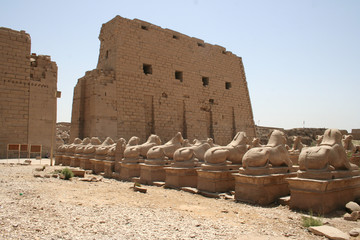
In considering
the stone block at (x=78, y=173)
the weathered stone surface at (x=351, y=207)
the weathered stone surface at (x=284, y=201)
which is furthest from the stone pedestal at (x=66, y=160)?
the weathered stone surface at (x=351, y=207)

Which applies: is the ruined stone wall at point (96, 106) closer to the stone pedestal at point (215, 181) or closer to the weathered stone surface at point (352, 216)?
the stone pedestal at point (215, 181)

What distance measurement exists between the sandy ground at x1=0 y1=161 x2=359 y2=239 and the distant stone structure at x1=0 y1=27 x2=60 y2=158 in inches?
356

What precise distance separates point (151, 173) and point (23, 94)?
9.91 m

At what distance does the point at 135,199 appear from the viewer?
583 centimetres

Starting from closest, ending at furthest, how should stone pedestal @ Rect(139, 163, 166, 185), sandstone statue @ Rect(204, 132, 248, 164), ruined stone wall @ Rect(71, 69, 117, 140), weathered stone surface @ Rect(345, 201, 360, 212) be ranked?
1. weathered stone surface @ Rect(345, 201, 360, 212)
2. sandstone statue @ Rect(204, 132, 248, 164)
3. stone pedestal @ Rect(139, 163, 166, 185)
4. ruined stone wall @ Rect(71, 69, 117, 140)

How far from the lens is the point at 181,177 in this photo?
23.4 ft

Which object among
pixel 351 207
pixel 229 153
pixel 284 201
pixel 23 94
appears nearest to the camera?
pixel 351 207

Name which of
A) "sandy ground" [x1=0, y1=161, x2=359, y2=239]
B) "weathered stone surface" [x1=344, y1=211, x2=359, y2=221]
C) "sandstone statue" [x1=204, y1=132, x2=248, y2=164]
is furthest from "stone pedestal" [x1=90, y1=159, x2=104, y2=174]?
"weathered stone surface" [x1=344, y1=211, x2=359, y2=221]

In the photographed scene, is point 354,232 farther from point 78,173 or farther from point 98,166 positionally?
point 98,166

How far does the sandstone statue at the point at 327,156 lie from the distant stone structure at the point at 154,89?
10.3 m

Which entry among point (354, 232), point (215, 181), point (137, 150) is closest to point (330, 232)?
point (354, 232)

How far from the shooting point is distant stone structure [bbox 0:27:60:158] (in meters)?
14.3

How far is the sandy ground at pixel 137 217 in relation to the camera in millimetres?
3693

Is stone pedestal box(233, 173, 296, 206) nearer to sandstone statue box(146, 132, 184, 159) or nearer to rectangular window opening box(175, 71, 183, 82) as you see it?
sandstone statue box(146, 132, 184, 159)
